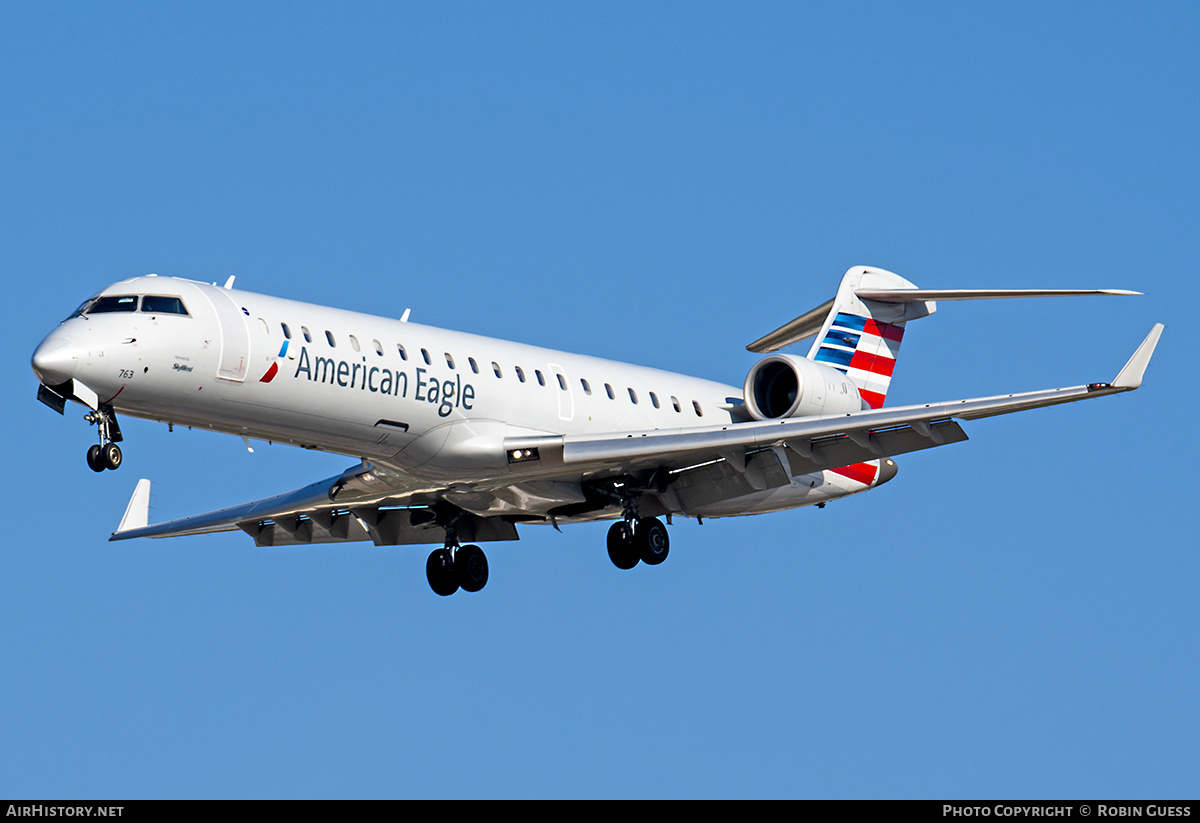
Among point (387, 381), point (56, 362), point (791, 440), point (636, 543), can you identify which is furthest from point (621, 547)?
point (56, 362)

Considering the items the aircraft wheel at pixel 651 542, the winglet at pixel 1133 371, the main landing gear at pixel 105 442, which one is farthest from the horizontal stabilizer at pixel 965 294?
the main landing gear at pixel 105 442

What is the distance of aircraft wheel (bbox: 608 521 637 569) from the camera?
79.0 feet

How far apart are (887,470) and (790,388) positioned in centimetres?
319

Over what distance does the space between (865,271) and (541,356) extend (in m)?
6.78

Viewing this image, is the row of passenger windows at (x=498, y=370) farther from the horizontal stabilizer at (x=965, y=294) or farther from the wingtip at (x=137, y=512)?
the wingtip at (x=137, y=512)

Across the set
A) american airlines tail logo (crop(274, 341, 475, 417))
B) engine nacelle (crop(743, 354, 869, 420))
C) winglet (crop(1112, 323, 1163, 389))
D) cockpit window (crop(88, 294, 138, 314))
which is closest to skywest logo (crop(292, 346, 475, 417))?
american airlines tail logo (crop(274, 341, 475, 417))

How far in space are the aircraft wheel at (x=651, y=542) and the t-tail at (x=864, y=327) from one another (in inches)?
170

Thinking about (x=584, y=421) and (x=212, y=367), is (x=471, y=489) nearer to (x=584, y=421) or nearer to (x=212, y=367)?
(x=584, y=421)

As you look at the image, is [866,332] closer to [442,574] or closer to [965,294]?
[965,294]

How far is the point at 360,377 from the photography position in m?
20.9

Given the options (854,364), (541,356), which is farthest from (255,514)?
(854,364)

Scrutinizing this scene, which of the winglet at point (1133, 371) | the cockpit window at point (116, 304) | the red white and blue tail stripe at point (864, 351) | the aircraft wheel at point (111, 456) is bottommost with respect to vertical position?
the aircraft wheel at point (111, 456)

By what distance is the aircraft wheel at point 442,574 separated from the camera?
2539 centimetres

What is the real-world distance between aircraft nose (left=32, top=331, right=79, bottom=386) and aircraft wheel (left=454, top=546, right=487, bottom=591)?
309 inches
